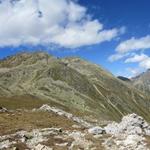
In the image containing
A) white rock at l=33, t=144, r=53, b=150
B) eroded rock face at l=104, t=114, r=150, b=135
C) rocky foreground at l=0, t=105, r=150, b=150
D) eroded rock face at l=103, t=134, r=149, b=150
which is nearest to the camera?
eroded rock face at l=103, t=134, r=149, b=150

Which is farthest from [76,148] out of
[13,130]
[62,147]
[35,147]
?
[13,130]

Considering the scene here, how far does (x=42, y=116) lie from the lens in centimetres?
8700

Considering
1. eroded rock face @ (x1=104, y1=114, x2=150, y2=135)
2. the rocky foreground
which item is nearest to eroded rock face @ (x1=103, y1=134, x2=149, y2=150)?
the rocky foreground

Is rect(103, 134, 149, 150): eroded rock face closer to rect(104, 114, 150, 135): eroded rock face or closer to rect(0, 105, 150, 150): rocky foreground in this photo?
rect(0, 105, 150, 150): rocky foreground

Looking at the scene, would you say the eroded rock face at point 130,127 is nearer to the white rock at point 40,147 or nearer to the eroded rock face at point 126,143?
the eroded rock face at point 126,143

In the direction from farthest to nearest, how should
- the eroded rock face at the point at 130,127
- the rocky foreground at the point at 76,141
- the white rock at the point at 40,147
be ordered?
the eroded rock face at the point at 130,127 → the white rock at the point at 40,147 → the rocky foreground at the point at 76,141

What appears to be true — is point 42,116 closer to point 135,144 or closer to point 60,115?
point 60,115

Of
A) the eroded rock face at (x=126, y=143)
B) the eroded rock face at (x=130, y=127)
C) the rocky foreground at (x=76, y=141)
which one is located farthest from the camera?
the eroded rock face at (x=130, y=127)

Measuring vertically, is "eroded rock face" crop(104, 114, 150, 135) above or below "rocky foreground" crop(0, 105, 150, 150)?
above

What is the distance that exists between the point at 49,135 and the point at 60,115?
38.4 meters

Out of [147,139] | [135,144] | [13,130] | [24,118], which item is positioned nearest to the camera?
[135,144]

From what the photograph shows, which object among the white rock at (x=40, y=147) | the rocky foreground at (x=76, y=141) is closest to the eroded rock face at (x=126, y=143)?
the rocky foreground at (x=76, y=141)

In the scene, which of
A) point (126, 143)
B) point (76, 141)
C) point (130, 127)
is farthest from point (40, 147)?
point (130, 127)

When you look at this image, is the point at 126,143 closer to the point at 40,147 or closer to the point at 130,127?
the point at 40,147
